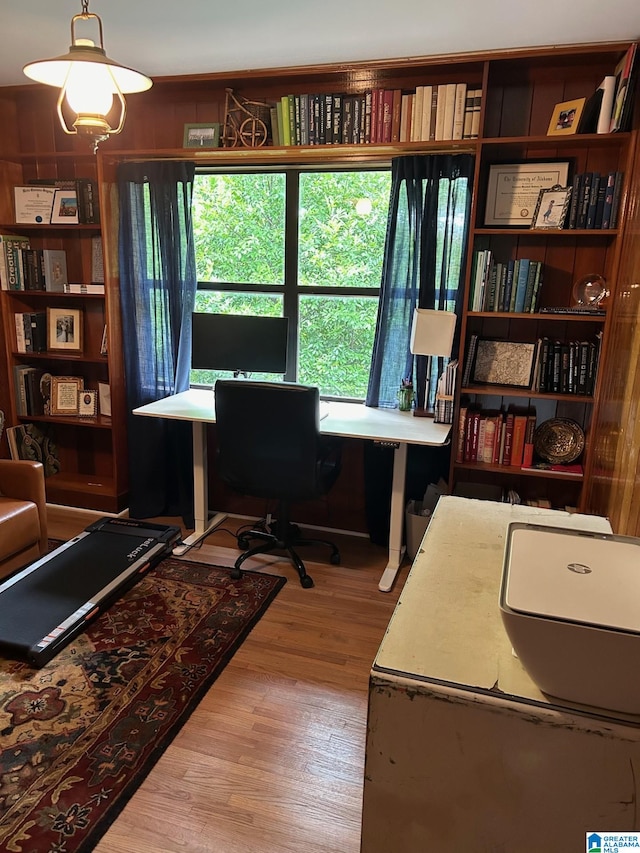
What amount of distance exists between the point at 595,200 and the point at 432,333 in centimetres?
90

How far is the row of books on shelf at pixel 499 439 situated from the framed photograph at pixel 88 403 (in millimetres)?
2196

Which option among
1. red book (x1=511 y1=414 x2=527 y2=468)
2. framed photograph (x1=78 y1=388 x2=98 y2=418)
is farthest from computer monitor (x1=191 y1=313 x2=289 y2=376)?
red book (x1=511 y1=414 x2=527 y2=468)

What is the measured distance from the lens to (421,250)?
2963mm

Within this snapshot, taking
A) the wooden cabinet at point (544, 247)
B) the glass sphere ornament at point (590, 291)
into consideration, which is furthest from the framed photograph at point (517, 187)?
the glass sphere ornament at point (590, 291)

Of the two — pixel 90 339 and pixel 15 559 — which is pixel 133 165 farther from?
pixel 15 559

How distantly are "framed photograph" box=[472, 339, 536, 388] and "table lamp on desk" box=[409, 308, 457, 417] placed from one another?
18cm

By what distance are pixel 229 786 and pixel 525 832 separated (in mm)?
1102

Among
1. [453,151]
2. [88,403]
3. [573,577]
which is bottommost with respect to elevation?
[88,403]

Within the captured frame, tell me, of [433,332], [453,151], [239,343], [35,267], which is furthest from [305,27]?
[35,267]

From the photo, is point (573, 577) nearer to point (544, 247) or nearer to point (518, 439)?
point (518, 439)

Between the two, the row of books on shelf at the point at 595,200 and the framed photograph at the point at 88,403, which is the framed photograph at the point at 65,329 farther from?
the row of books on shelf at the point at 595,200

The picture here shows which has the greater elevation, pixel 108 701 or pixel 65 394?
pixel 65 394

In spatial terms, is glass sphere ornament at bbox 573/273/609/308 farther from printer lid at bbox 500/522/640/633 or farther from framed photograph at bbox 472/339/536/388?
printer lid at bbox 500/522/640/633

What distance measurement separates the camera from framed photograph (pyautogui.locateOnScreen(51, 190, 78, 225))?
11.2 ft
